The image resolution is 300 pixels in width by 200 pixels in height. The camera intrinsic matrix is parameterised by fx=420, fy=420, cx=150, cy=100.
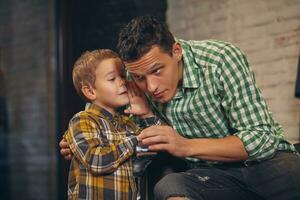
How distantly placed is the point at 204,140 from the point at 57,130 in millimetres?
2396

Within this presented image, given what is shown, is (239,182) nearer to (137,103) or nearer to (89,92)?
(137,103)

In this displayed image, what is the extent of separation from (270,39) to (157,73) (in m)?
1.45

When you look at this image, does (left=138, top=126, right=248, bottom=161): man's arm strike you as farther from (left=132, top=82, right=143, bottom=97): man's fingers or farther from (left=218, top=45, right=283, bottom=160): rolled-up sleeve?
(left=132, top=82, right=143, bottom=97): man's fingers

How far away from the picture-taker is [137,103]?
6.15 ft

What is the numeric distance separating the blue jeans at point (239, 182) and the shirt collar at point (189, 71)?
1.18ft

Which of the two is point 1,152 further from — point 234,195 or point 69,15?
point 234,195

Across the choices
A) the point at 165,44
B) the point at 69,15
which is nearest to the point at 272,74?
the point at 165,44

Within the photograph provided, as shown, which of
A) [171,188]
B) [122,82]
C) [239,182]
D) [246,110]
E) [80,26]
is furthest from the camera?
[80,26]

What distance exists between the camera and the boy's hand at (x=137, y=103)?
6.14 ft

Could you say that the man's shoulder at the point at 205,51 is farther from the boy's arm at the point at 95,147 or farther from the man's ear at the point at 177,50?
the boy's arm at the point at 95,147

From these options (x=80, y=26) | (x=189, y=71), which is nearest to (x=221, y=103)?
(x=189, y=71)

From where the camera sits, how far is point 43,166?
4.03 meters

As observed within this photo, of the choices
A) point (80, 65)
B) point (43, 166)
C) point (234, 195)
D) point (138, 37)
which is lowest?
point (43, 166)

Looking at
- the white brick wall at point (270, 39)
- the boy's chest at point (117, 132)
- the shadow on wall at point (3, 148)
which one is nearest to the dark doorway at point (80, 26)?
the white brick wall at point (270, 39)
